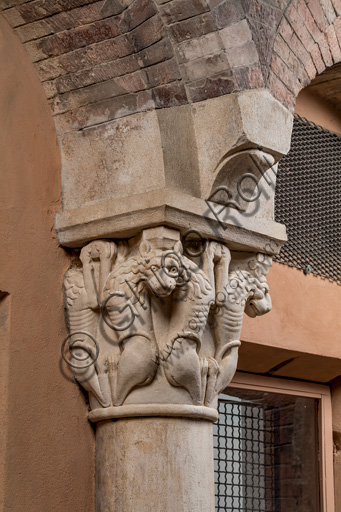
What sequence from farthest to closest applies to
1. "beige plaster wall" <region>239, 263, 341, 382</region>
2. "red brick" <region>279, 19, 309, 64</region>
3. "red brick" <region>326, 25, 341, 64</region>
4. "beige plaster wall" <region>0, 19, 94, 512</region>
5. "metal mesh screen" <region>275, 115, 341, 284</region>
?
"metal mesh screen" <region>275, 115, 341, 284</region> < "beige plaster wall" <region>239, 263, 341, 382</region> < "red brick" <region>326, 25, 341, 64</region> < "red brick" <region>279, 19, 309, 64</region> < "beige plaster wall" <region>0, 19, 94, 512</region>

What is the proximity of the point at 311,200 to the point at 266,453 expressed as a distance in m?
1.15

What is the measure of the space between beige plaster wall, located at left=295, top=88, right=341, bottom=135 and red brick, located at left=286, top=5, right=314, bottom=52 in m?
1.03

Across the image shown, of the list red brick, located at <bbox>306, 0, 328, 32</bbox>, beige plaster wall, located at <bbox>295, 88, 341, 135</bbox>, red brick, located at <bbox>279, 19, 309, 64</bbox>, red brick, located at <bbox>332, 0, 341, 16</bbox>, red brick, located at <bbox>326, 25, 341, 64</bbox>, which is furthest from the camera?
beige plaster wall, located at <bbox>295, 88, 341, 135</bbox>

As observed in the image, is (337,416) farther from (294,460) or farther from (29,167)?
(29,167)

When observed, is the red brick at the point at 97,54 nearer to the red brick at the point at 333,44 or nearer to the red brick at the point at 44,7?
the red brick at the point at 44,7

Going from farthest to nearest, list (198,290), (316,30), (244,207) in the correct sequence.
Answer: (316,30) < (244,207) < (198,290)

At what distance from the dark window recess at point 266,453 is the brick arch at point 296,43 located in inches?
54.9

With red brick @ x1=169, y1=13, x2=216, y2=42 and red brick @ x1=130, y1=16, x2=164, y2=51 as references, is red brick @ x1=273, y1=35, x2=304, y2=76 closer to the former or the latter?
red brick @ x1=169, y1=13, x2=216, y2=42

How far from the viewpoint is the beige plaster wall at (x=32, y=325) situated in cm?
238

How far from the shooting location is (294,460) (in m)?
3.80

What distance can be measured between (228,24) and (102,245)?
77cm


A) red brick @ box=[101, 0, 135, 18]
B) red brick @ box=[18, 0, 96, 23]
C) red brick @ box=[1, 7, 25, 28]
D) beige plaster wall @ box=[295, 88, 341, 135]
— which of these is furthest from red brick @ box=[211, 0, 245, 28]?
beige plaster wall @ box=[295, 88, 341, 135]

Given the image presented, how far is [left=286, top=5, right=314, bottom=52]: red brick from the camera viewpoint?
274cm

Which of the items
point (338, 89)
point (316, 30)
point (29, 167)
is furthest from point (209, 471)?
point (338, 89)
